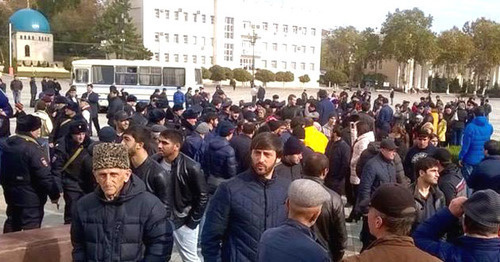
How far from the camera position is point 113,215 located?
11.0 feet

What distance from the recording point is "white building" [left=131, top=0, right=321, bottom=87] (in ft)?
228

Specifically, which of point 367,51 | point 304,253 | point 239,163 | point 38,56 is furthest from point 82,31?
point 304,253

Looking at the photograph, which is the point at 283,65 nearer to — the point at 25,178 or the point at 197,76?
the point at 197,76

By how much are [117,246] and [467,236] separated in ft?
6.96

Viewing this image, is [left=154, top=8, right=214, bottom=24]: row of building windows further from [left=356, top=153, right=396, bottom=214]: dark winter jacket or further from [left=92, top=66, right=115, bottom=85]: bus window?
[left=356, top=153, right=396, bottom=214]: dark winter jacket

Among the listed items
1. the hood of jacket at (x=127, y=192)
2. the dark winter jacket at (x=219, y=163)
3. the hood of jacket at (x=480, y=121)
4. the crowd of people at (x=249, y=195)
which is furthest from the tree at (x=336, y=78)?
the hood of jacket at (x=127, y=192)

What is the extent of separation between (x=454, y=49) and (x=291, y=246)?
250 feet

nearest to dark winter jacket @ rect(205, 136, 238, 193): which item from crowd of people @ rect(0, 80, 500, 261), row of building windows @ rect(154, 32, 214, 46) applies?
crowd of people @ rect(0, 80, 500, 261)

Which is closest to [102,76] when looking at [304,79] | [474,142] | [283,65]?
[474,142]

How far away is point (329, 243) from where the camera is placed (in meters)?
4.01

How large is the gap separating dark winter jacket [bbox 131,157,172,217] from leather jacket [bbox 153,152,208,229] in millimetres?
288

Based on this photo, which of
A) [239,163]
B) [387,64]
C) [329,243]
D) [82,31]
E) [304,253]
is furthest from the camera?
[387,64]

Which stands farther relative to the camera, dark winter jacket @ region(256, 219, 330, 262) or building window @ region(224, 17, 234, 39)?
building window @ region(224, 17, 234, 39)

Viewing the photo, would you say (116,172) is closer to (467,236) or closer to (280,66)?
(467,236)
